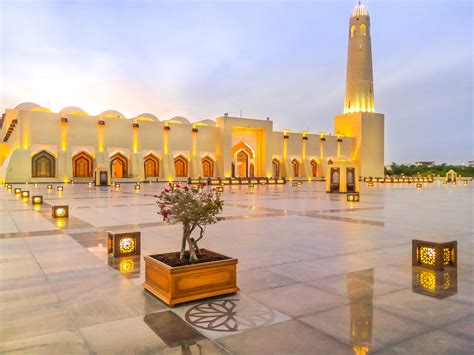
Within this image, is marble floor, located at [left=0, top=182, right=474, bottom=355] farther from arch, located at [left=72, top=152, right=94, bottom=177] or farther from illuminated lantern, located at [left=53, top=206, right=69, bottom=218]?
arch, located at [left=72, top=152, right=94, bottom=177]

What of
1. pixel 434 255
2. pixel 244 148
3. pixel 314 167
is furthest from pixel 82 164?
pixel 434 255

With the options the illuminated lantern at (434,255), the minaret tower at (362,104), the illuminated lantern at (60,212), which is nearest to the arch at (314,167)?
the minaret tower at (362,104)

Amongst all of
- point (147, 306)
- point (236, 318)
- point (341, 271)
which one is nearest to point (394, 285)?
point (341, 271)

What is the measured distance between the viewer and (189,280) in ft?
11.3

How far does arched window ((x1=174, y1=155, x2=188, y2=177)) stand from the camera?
4016 cm

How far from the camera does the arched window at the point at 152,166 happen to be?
127 ft

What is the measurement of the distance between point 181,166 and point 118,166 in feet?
20.7

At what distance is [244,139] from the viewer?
4384 cm

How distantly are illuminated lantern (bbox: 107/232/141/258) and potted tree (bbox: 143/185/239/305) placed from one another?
155 centimetres

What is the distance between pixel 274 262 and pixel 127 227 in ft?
13.0

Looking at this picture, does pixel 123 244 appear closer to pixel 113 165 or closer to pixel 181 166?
pixel 113 165

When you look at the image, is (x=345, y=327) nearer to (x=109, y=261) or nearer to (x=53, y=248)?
(x=109, y=261)

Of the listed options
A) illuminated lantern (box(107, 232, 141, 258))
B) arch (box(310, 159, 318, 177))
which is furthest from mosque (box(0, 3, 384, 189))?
illuminated lantern (box(107, 232, 141, 258))

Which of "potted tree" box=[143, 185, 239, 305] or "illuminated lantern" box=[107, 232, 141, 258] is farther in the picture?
"illuminated lantern" box=[107, 232, 141, 258]
